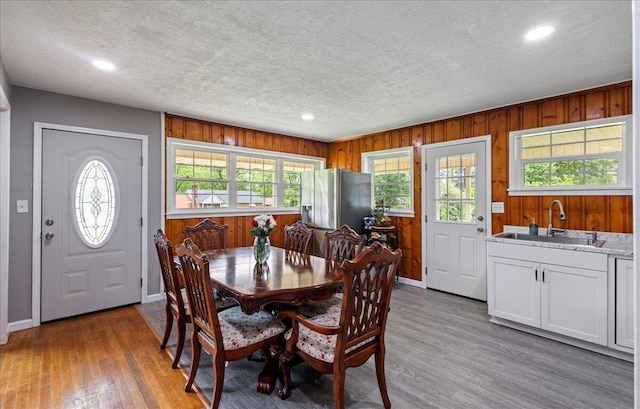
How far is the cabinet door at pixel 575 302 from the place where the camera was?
2.55 metres

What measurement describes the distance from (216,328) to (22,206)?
2728 mm

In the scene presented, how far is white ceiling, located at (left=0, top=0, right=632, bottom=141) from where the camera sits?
5.93 feet

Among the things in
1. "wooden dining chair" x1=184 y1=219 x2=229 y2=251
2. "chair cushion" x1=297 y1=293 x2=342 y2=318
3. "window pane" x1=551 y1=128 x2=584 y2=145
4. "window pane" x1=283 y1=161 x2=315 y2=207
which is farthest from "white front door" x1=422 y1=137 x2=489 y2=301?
"wooden dining chair" x1=184 y1=219 x2=229 y2=251

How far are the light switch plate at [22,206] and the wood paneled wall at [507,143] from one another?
4389mm

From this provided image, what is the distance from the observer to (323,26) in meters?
1.96

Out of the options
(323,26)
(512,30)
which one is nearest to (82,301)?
(323,26)

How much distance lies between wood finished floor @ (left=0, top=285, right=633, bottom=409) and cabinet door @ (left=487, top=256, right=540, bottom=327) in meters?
0.18

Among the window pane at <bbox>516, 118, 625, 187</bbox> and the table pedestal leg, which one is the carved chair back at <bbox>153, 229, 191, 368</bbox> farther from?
the window pane at <bbox>516, 118, 625, 187</bbox>

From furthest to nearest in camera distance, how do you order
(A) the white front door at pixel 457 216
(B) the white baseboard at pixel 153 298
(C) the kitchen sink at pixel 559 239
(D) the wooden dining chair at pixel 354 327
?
(A) the white front door at pixel 457 216 → (B) the white baseboard at pixel 153 298 → (C) the kitchen sink at pixel 559 239 → (D) the wooden dining chair at pixel 354 327

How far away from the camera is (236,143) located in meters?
4.59

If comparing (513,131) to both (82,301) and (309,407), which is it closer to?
(309,407)

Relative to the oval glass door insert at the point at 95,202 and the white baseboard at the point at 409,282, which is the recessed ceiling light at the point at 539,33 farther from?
the oval glass door insert at the point at 95,202

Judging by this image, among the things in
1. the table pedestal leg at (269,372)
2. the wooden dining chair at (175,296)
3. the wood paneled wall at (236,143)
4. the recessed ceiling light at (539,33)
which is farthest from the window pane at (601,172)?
the wood paneled wall at (236,143)

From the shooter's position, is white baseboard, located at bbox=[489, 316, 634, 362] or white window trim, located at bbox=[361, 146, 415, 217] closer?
white baseboard, located at bbox=[489, 316, 634, 362]
